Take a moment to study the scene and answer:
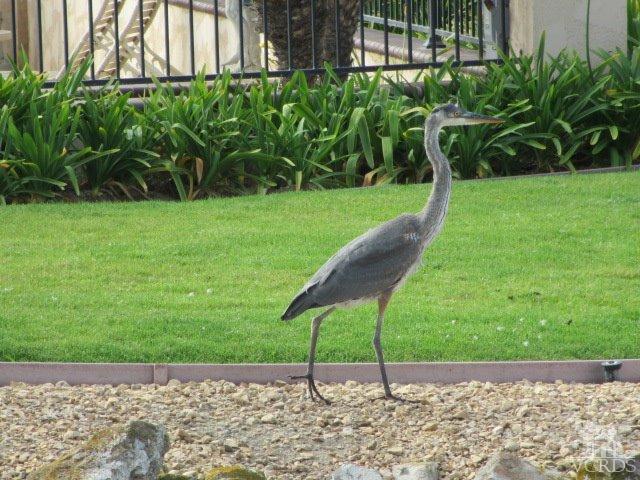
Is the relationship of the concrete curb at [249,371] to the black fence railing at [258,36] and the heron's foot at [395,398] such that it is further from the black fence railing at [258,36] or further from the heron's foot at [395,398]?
the black fence railing at [258,36]

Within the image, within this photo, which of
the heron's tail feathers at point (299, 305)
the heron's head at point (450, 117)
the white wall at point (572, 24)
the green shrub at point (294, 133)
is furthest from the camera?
the white wall at point (572, 24)

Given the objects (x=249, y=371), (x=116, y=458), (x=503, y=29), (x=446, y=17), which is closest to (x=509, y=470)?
(x=116, y=458)

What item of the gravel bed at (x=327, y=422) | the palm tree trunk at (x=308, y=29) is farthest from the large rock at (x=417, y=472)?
the palm tree trunk at (x=308, y=29)

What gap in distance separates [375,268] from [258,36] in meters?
11.0

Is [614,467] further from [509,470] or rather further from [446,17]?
Result: [446,17]

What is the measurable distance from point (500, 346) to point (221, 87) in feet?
17.6

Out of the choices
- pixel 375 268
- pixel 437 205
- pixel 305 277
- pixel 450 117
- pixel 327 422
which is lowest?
pixel 327 422

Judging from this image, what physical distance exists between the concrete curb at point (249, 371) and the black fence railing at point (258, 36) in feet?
17.9

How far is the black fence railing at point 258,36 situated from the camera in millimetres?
11969

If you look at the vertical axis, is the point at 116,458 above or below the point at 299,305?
below

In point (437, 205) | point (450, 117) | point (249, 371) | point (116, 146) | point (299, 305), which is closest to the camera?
point (299, 305)

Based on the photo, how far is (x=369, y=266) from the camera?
20.1 ft

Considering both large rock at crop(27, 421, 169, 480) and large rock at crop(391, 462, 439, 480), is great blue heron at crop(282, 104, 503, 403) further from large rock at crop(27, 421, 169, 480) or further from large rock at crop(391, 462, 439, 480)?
large rock at crop(27, 421, 169, 480)

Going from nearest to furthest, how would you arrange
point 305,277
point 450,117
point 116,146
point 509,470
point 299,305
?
point 509,470 < point 299,305 < point 450,117 < point 305,277 < point 116,146
